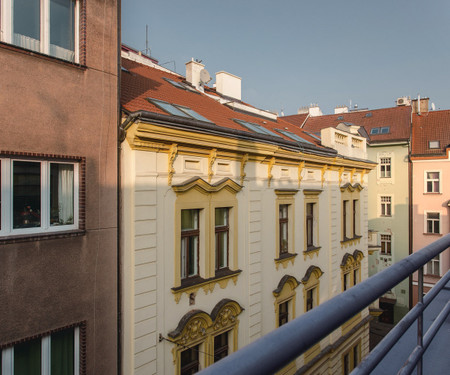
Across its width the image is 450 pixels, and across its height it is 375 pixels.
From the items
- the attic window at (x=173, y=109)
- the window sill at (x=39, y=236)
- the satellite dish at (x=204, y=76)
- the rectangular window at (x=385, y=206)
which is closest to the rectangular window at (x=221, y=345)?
the window sill at (x=39, y=236)

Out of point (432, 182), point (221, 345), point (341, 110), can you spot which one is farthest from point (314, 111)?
point (221, 345)

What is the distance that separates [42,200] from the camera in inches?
231

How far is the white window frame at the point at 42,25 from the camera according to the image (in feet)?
18.0

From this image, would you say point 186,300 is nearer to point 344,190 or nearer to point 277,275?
point 277,275

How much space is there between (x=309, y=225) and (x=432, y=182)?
1684 centimetres

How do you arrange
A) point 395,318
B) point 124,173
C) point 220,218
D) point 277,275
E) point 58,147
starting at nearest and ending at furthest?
point 58,147
point 124,173
point 220,218
point 277,275
point 395,318

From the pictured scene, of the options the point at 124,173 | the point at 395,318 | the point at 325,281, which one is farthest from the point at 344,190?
the point at 395,318

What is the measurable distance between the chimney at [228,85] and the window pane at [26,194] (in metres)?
12.9

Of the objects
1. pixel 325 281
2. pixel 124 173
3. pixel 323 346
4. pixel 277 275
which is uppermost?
pixel 124 173

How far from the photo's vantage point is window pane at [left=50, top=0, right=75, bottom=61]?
6.12m

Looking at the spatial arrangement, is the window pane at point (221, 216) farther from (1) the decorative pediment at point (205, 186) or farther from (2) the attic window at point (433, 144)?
(2) the attic window at point (433, 144)

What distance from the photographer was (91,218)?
6469mm

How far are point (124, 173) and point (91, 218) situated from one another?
117 centimetres

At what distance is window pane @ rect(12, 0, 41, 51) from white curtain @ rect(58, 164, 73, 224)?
2064 mm
